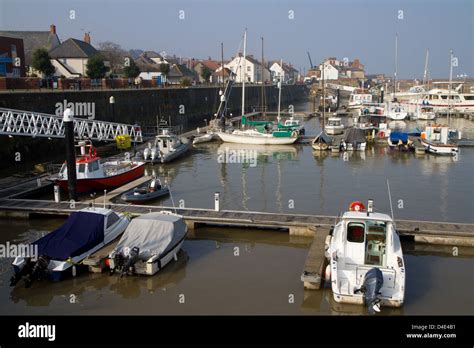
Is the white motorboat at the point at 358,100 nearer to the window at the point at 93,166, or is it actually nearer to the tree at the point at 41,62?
the tree at the point at 41,62

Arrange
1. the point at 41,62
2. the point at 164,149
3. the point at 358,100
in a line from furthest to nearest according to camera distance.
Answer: the point at 358,100 < the point at 41,62 < the point at 164,149

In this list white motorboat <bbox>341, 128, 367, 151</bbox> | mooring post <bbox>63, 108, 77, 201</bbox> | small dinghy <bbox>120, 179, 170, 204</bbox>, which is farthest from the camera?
white motorboat <bbox>341, 128, 367, 151</bbox>

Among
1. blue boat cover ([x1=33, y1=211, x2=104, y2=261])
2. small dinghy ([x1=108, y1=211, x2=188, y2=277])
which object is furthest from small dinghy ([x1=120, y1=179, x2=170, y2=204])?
blue boat cover ([x1=33, y1=211, x2=104, y2=261])

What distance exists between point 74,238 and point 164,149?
20.9m

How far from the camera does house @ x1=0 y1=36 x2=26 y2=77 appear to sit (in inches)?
2000

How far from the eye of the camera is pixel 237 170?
32.8 metres

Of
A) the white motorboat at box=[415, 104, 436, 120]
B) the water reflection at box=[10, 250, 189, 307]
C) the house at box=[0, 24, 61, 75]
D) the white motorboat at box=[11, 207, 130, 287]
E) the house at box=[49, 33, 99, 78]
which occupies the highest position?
the house at box=[0, 24, 61, 75]

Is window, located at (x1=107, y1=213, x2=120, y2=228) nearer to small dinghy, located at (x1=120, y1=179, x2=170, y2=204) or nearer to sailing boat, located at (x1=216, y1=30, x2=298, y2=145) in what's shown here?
small dinghy, located at (x1=120, y1=179, x2=170, y2=204)

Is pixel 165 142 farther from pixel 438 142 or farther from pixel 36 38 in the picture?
pixel 36 38

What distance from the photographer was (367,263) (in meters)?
13.5

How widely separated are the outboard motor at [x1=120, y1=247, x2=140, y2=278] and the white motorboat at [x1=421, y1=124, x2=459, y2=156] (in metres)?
29.9

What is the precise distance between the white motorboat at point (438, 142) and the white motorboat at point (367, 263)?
26527 mm

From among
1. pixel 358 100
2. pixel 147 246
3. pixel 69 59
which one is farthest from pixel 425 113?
pixel 147 246
